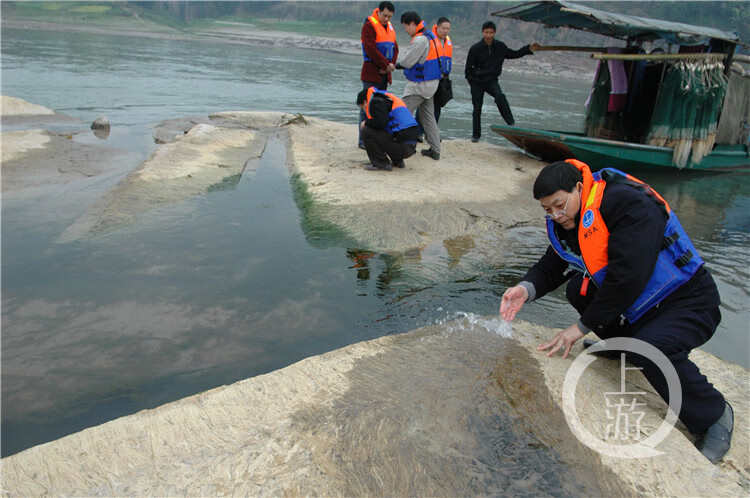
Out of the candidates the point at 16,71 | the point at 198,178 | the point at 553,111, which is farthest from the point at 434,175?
the point at 16,71

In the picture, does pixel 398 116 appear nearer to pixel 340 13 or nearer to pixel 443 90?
pixel 443 90

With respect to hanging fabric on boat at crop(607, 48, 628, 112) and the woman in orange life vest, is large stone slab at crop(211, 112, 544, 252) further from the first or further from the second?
hanging fabric on boat at crop(607, 48, 628, 112)

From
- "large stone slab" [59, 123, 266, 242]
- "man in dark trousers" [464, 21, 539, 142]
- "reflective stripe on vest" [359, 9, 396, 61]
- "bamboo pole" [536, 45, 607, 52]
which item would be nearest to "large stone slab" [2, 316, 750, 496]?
"large stone slab" [59, 123, 266, 242]

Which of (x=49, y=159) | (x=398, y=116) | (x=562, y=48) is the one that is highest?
(x=562, y=48)

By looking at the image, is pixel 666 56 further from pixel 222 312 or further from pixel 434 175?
pixel 222 312

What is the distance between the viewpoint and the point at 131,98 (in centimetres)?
1368

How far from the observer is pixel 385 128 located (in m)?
6.56

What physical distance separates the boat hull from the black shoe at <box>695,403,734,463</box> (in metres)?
5.89

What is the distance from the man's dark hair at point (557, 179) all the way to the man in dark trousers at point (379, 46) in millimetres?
4875

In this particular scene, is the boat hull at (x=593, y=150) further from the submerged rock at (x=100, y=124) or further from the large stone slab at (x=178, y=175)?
the submerged rock at (x=100, y=124)

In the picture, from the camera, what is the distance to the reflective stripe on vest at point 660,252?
2469 millimetres

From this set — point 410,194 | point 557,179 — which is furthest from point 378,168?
point 557,179

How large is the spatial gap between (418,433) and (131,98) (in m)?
14.1

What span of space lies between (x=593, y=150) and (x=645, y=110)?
2.71 metres
